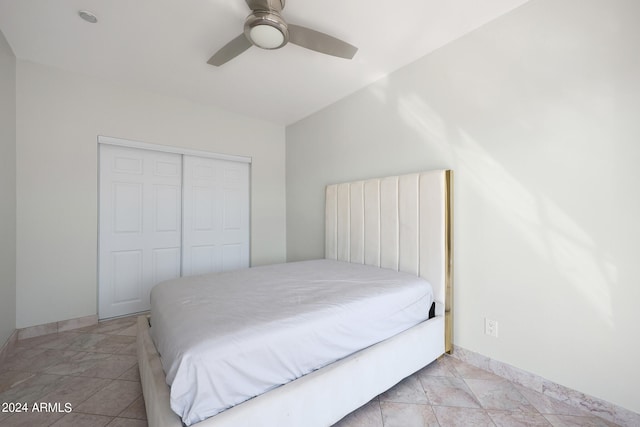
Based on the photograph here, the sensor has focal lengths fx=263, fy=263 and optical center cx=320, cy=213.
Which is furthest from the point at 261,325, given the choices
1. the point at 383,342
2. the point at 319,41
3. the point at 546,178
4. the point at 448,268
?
the point at 546,178

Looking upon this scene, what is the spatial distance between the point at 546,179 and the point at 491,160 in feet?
1.16

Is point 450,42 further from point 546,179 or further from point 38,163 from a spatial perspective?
point 38,163

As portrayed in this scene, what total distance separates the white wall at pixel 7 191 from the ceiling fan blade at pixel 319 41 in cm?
237

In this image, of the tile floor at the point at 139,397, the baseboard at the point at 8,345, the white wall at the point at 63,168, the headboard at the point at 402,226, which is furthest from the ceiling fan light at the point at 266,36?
the baseboard at the point at 8,345

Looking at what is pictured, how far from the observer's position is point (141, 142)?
299 centimetres

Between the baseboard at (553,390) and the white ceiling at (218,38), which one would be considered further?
the white ceiling at (218,38)

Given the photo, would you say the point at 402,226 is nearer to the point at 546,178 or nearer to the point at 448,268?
the point at 448,268

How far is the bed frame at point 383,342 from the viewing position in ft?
3.72

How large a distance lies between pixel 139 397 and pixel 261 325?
3.71ft

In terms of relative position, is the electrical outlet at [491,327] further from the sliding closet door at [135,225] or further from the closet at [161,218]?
the sliding closet door at [135,225]

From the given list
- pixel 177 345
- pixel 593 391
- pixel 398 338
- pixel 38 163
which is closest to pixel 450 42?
pixel 398 338

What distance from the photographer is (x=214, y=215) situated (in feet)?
11.7

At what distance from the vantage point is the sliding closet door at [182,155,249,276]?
3.36 metres

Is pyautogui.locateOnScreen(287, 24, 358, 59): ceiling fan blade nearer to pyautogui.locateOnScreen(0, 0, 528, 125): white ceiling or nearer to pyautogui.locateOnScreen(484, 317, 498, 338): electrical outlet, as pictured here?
pyautogui.locateOnScreen(0, 0, 528, 125): white ceiling
